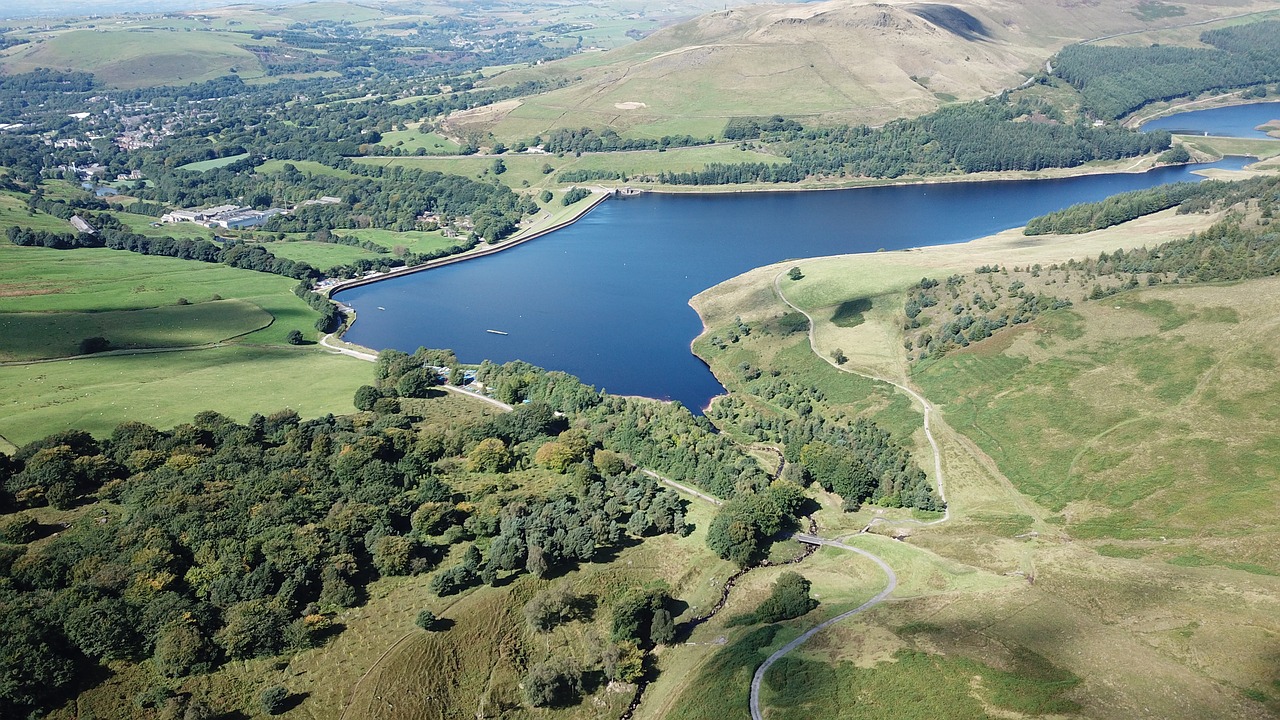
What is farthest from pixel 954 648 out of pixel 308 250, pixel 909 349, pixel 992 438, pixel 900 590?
pixel 308 250

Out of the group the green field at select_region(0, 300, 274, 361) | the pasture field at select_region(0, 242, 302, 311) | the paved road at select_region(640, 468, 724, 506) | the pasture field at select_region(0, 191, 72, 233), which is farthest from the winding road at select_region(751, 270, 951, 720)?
the pasture field at select_region(0, 191, 72, 233)

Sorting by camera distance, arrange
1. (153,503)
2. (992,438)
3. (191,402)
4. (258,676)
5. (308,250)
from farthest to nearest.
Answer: (308,250) → (191,402) → (992,438) → (153,503) → (258,676)

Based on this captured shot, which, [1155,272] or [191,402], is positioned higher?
[1155,272]

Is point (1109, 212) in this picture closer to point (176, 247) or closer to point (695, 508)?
point (695, 508)

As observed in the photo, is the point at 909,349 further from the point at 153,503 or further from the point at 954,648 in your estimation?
the point at 153,503

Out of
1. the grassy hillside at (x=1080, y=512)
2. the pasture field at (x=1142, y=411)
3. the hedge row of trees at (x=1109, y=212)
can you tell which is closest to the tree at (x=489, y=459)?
the grassy hillside at (x=1080, y=512)

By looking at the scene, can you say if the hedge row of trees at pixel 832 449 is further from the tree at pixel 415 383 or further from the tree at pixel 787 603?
the tree at pixel 415 383
